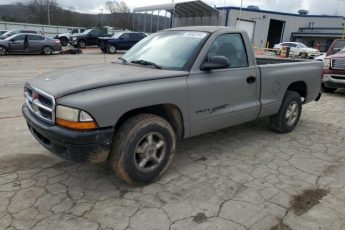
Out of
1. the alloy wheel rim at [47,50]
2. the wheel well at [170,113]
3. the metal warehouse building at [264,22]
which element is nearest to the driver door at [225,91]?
the wheel well at [170,113]

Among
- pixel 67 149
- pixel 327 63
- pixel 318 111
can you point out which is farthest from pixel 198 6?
pixel 67 149

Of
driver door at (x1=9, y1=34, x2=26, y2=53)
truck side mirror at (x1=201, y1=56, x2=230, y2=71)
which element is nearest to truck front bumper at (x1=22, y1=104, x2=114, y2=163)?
truck side mirror at (x1=201, y1=56, x2=230, y2=71)

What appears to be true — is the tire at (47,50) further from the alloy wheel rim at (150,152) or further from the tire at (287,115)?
the alloy wheel rim at (150,152)

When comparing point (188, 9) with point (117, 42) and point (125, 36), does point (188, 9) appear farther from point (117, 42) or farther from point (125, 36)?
point (117, 42)

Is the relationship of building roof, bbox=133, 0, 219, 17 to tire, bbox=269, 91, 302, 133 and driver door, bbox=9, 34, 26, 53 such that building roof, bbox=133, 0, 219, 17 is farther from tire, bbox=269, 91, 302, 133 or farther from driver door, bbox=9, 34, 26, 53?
tire, bbox=269, 91, 302, 133

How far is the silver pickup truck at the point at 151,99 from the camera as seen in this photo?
3168mm

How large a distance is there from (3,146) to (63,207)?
2065mm

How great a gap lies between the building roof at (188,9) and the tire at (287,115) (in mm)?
25153

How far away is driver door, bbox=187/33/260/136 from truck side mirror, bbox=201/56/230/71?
0.08 metres

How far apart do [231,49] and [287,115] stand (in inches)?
74.9

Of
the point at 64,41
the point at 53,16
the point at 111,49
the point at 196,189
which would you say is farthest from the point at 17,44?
the point at 53,16

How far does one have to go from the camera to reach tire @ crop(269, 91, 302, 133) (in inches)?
219

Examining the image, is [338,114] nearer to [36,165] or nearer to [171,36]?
[171,36]

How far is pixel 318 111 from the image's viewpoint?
768 centimetres
